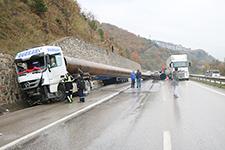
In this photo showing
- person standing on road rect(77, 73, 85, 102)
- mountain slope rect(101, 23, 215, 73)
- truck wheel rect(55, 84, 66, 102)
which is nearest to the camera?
person standing on road rect(77, 73, 85, 102)

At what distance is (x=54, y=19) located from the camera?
40.3m

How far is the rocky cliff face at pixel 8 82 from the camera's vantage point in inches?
713

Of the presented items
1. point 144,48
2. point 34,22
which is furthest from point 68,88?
point 144,48

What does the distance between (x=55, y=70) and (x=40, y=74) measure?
3.87 ft

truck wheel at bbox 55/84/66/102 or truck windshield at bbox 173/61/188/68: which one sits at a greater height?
truck windshield at bbox 173/61/188/68

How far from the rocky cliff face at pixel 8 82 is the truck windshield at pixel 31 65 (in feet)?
1.69

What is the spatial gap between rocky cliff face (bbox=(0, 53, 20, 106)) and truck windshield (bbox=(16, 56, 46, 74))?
0.52m

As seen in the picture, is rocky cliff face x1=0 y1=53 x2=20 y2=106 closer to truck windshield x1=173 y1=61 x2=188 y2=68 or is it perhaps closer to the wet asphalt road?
the wet asphalt road

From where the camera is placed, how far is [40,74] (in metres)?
19.5

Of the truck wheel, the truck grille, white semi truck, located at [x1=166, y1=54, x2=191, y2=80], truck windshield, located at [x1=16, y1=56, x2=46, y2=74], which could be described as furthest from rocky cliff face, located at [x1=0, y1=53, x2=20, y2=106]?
white semi truck, located at [x1=166, y1=54, x2=191, y2=80]

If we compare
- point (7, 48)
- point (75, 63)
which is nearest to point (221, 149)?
point (75, 63)

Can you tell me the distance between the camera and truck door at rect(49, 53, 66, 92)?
19984mm

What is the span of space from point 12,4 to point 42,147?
27.3 m

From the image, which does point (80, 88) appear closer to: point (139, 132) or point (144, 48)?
point (139, 132)
